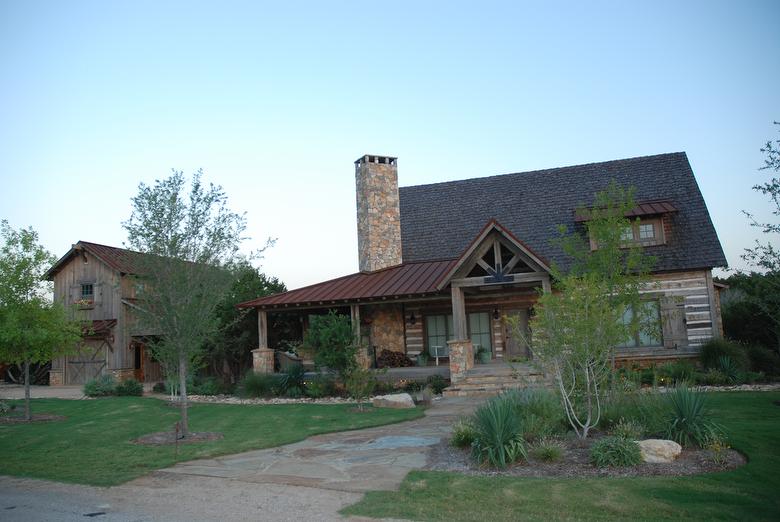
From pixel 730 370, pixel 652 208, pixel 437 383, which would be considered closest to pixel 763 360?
pixel 730 370

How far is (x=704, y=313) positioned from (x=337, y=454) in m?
14.5

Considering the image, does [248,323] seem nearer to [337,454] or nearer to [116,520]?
[337,454]

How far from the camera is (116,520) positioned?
22.0 feet

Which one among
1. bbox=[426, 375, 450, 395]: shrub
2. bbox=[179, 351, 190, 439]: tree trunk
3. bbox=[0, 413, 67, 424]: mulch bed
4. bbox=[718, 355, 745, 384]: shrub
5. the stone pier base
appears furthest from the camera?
the stone pier base

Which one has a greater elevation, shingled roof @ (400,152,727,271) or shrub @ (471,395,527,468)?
shingled roof @ (400,152,727,271)

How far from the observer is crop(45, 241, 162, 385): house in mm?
28156

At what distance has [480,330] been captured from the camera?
2231 cm

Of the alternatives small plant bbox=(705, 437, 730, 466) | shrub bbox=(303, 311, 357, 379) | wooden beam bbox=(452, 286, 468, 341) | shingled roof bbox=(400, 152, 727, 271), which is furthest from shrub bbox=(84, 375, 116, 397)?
small plant bbox=(705, 437, 730, 466)

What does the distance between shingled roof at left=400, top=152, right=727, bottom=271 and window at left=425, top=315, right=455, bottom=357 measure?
8.22 feet

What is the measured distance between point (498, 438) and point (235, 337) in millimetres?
17204

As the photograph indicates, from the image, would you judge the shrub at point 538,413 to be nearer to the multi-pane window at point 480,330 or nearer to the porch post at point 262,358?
the multi-pane window at point 480,330

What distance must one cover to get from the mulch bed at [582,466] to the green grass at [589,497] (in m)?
0.26

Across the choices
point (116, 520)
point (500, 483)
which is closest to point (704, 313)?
point (500, 483)

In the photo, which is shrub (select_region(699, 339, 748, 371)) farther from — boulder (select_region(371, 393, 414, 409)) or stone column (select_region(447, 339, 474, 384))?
boulder (select_region(371, 393, 414, 409))
